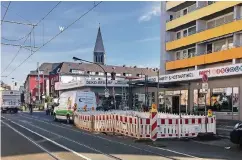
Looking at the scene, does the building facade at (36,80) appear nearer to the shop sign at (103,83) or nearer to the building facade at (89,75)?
the building facade at (89,75)

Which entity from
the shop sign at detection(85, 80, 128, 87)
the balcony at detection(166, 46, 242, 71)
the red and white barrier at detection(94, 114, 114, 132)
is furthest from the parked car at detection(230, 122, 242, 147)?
the shop sign at detection(85, 80, 128, 87)

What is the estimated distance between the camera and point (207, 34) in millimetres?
44188

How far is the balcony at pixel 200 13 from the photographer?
135 ft

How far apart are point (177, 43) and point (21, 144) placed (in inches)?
1488

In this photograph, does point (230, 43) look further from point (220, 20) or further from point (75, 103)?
point (75, 103)

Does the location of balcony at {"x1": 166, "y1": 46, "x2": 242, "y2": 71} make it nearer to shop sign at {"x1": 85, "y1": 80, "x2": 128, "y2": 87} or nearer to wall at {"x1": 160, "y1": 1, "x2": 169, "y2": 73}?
wall at {"x1": 160, "y1": 1, "x2": 169, "y2": 73}

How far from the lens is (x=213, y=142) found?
16766mm

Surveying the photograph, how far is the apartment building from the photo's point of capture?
35.1 m

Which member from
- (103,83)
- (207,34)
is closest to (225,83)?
(207,34)

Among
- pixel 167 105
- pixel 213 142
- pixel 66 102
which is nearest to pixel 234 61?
pixel 167 105

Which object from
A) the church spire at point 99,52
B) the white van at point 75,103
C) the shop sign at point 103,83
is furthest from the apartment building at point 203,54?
the church spire at point 99,52

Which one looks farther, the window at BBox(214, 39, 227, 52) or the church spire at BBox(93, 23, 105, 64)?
the church spire at BBox(93, 23, 105, 64)

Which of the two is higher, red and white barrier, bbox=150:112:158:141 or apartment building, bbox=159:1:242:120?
apartment building, bbox=159:1:242:120

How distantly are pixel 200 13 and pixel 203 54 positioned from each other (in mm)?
4772
